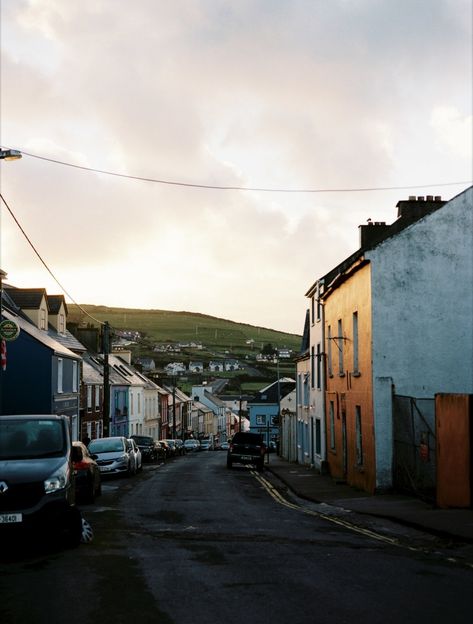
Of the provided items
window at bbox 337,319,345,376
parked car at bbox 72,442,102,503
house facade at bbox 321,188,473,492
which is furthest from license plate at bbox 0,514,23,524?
window at bbox 337,319,345,376

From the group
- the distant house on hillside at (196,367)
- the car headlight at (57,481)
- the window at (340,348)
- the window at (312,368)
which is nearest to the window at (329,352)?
the window at (340,348)

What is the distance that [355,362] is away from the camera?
88.0 ft

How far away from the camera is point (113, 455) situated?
32094 millimetres

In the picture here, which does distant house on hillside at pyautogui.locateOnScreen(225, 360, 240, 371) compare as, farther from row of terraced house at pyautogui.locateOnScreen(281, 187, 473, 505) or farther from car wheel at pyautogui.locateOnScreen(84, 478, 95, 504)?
car wheel at pyautogui.locateOnScreen(84, 478, 95, 504)

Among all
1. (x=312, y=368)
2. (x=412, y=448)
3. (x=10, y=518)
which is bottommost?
(x=10, y=518)

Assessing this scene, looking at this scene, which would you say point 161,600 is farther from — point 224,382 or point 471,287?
point 224,382

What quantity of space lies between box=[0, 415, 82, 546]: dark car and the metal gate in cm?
1120

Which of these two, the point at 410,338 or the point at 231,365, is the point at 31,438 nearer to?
the point at 410,338

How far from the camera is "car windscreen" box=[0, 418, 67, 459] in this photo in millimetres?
12750

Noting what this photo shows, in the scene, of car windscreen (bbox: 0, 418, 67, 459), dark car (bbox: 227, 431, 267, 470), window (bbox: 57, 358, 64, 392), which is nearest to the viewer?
car windscreen (bbox: 0, 418, 67, 459)

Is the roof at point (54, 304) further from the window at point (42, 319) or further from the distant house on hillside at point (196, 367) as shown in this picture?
the distant house on hillside at point (196, 367)

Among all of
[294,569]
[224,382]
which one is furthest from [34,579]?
[224,382]

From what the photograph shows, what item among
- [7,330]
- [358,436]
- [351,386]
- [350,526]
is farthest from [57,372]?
[350,526]

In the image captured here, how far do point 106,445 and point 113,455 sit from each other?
87 cm
